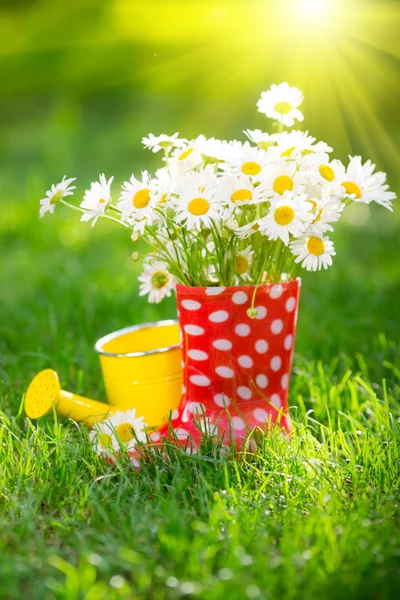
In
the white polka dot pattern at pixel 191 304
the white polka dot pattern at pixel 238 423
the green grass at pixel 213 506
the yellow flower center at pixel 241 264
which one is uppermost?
the yellow flower center at pixel 241 264

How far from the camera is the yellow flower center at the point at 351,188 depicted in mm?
1513

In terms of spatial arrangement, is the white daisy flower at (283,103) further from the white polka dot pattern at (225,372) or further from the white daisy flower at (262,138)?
→ the white polka dot pattern at (225,372)

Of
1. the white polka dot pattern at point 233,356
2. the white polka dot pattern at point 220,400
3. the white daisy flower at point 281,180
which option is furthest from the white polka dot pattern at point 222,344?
the white daisy flower at point 281,180

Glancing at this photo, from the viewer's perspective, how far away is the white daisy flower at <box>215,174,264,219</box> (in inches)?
56.9

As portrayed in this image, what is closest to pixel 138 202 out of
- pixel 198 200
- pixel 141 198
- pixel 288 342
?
pixel 141 198

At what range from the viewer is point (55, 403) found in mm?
1681

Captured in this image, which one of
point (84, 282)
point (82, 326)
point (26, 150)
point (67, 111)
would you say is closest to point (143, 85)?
point (67, 111)

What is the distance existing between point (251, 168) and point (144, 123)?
14.9ft

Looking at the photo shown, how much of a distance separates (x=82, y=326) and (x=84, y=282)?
1.52ft

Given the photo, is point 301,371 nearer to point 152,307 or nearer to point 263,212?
point 263,212

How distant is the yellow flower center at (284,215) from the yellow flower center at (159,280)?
368 millimetres

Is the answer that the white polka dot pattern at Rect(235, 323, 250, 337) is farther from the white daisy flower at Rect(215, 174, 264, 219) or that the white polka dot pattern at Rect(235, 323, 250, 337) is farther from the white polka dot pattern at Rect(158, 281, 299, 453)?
the white daisy flower at Rect(215, 174, 264, 219)

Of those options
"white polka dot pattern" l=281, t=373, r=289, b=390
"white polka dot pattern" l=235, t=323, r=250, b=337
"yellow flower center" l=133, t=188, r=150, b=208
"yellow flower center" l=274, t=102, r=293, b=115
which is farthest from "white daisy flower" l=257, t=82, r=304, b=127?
"white polka dot pattern" l=281, t=373, r=289, b=390

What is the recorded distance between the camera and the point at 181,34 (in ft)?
18.8
